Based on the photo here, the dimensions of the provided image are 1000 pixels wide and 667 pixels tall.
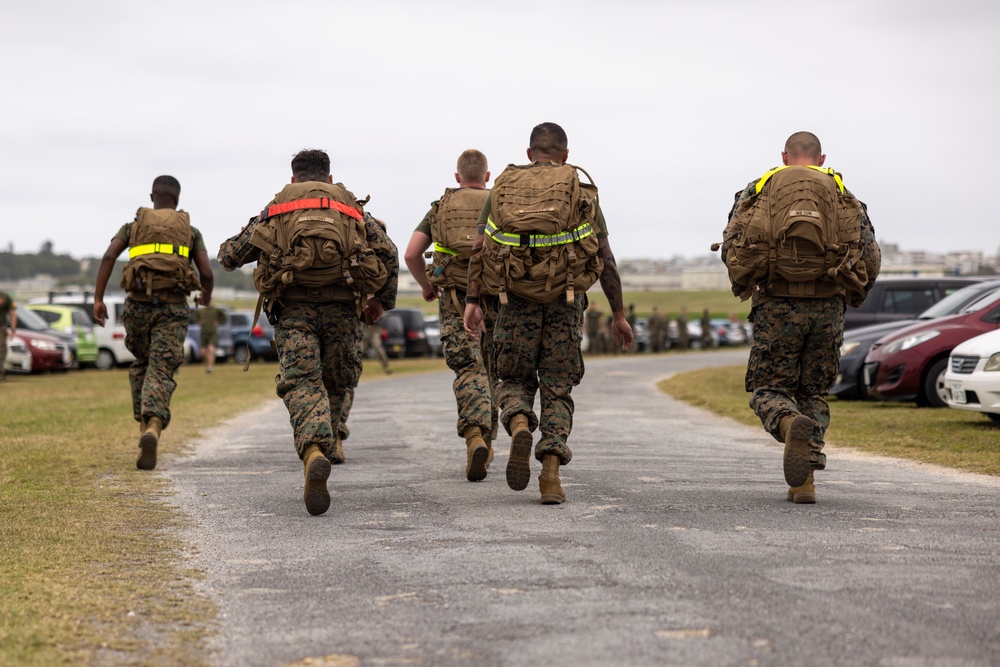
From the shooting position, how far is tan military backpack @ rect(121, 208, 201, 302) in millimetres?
9422

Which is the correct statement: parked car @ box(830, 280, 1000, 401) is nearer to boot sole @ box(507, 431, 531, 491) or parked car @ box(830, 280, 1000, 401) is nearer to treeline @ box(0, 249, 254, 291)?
boot sole @ box(507, 431, 531, 491)

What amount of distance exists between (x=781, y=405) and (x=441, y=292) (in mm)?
2573

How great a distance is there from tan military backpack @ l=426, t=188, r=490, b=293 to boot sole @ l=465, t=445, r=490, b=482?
1.07 m

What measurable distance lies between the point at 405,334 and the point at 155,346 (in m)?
32.1

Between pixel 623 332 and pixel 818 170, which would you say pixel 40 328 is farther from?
pixel 818 170

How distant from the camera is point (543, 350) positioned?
23.8ft

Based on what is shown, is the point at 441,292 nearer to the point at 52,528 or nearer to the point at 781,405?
the point at 781,405

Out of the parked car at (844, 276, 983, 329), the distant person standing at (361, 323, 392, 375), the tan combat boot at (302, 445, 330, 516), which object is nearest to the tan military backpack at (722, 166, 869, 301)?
the tan combat boot at (302, 445, 330, 516)

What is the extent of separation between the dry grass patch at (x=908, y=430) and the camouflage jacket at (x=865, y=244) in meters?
2.28

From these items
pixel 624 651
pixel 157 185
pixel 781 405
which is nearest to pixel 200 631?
pixel 624 651

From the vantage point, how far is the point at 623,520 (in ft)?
20.8

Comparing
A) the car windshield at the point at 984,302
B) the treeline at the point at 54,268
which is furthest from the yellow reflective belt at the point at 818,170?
the treeline at the point at 54,268

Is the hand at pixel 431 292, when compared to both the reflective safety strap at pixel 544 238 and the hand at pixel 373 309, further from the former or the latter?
the reflective safety strap at pixel 544 238

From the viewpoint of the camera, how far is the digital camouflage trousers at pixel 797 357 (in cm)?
730
